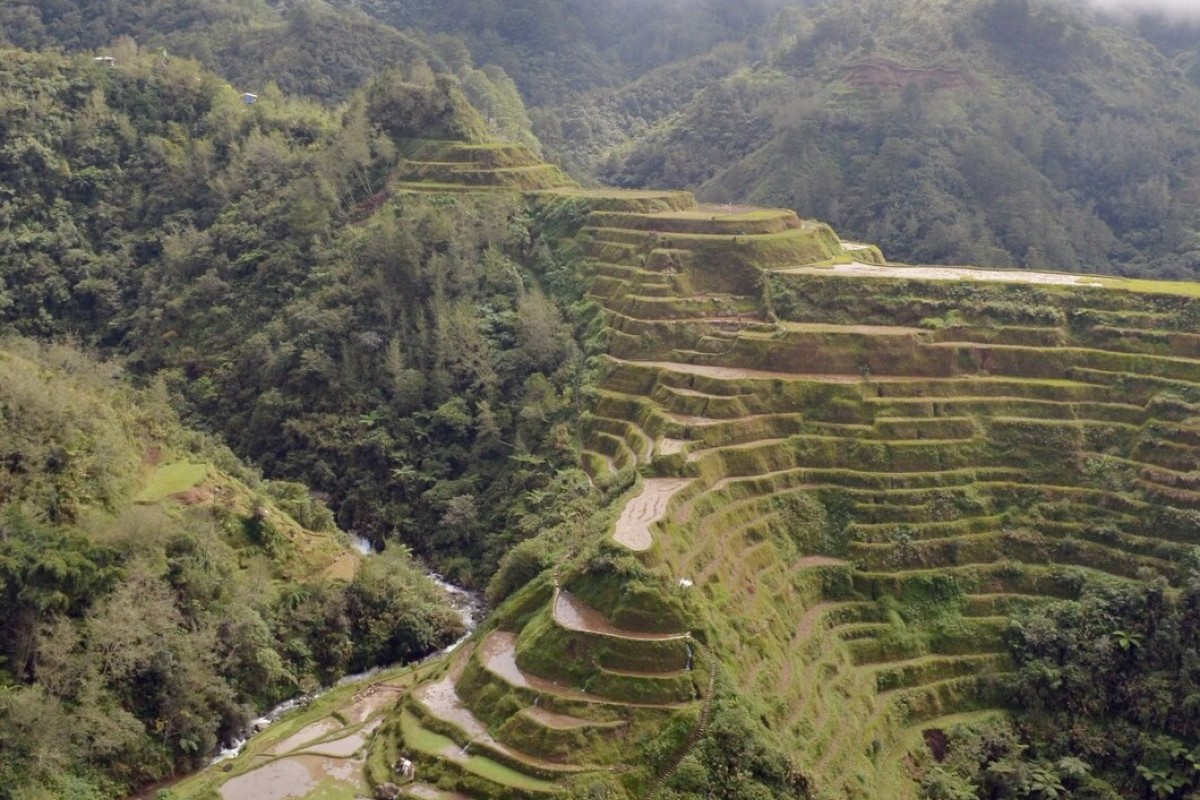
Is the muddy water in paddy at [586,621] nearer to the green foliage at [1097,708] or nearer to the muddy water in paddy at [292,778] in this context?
the muddy water in paddy at [292,778]

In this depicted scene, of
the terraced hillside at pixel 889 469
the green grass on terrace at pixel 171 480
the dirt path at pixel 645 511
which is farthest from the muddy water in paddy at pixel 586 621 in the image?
the green grass on terrace at pixel 171 480

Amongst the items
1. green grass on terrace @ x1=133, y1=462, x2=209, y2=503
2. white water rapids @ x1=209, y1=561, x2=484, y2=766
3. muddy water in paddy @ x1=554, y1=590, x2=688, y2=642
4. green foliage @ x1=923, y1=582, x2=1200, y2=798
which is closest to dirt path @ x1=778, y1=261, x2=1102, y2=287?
green foliage @ x1=923, y1=582, x2=1200, y2=798

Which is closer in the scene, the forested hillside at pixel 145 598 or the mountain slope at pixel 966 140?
the forested hillside at pixel 145 598

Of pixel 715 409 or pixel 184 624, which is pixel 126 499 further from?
pixel 715 409

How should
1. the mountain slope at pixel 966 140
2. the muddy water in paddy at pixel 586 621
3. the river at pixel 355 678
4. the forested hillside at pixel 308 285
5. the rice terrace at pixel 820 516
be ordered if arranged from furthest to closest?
the mountain slope at pixel 966 140
the forested hillside at pixel 308 285
the river at pixel 355 678
the muddy water in paddy at pixel 586 621
the rice terrace at pixel 820 516

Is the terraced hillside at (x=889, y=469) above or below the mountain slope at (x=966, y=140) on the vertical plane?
below

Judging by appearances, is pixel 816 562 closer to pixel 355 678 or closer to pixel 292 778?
pixel 355 678

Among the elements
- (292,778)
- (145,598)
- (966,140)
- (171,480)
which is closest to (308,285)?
(171,480)

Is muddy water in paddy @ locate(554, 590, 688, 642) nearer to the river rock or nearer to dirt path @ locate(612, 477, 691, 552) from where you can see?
dirt path @ locate(612, 477, 691, 552)
